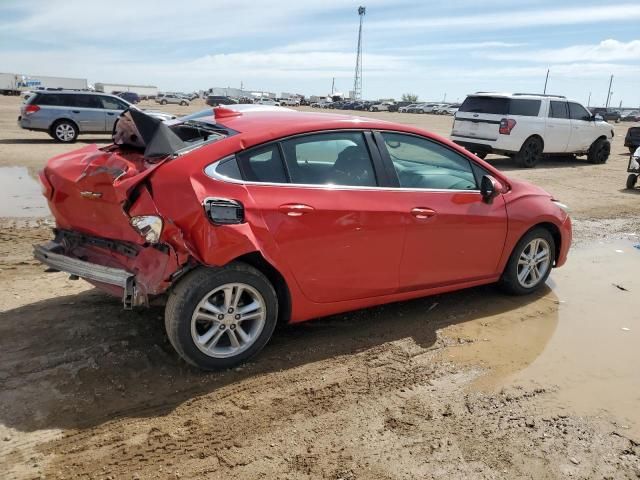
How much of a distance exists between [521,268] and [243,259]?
2.89 metres

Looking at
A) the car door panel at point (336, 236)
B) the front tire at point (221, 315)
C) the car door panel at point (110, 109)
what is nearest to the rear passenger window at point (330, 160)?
Result: the car door panel at point (336, 236)

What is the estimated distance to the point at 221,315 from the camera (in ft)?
11.5

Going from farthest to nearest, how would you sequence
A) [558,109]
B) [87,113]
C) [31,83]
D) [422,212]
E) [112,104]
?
[31,83] < [112,104] < [87,113] < [558,109] < [422,212]

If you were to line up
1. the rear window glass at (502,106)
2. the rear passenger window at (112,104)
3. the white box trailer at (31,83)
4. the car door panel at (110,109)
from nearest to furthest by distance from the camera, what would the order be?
the rear window glass at (502,106) < the car door panel at (110,109) < the rear passenger window at (112,104) < the white box trailer at (31,83)

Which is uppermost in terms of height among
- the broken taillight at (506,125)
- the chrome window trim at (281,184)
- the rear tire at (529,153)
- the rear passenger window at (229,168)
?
the broken taillight at (506,125)

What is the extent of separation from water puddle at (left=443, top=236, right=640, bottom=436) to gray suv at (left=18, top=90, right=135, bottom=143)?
52.1 feet

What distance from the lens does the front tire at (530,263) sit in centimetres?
499

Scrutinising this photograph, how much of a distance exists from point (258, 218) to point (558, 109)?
1411cm

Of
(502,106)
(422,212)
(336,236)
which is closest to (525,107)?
(502,106)

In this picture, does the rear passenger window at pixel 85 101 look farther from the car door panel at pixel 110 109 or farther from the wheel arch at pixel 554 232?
the wheel arch at pixel 554 232

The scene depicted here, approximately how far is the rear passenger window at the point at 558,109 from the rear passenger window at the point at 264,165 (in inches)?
525

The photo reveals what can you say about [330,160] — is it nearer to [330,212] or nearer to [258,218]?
[330,212]

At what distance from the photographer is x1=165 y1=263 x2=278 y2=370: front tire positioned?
11.0ft

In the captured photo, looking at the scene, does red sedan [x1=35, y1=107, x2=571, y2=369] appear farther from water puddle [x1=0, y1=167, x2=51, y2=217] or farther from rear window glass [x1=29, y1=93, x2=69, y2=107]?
rear window glass [x1=29, y1=93, x2=69, y2=107]
